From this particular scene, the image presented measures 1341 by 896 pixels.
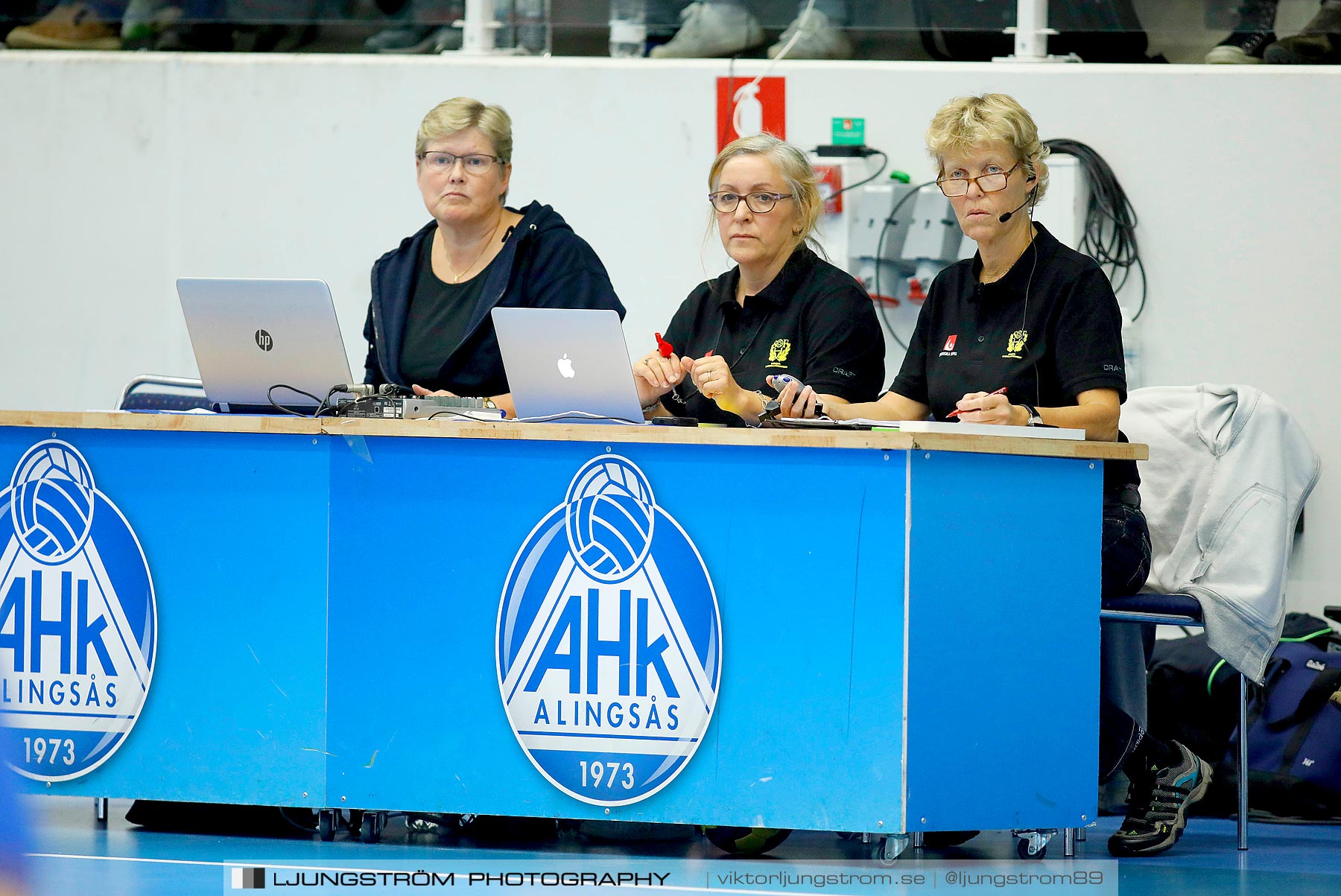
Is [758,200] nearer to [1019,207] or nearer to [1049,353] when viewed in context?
[1019,207]

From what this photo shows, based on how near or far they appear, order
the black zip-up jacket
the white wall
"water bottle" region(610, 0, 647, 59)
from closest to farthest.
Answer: the black zip-up jacket
the white wall
"water bottle" region(610, 0, 647, 59)

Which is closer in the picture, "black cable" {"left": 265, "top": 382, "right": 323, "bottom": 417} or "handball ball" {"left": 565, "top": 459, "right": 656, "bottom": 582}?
"handball ball" {"left": 565, "top": 459, "right": 656, "bottom": 582}

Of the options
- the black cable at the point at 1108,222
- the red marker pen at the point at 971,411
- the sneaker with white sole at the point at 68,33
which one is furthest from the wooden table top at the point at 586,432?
the sneaker with white sole at the point at 68,33

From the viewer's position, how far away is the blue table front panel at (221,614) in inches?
119

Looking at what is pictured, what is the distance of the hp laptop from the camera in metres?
3.14

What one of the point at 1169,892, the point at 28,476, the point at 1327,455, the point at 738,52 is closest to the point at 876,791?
the point at 1169,892

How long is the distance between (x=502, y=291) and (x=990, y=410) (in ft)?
4.13

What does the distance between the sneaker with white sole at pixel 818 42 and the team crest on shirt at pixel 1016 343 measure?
1.99m

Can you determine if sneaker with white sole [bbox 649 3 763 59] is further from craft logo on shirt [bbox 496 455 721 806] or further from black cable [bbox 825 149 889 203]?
craft logo on shirt [bbox 496 455 721 806]

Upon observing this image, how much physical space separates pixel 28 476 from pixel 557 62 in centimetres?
246

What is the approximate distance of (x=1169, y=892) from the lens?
2.85m

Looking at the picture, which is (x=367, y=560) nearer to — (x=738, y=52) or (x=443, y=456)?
(x=443, y=456)

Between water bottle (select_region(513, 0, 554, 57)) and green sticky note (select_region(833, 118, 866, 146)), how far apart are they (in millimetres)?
1020

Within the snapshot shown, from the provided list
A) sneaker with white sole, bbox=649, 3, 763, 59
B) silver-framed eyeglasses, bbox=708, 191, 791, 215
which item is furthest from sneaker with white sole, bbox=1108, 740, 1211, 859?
sneaker with white sole, bbox=649, 3, 763, 59
